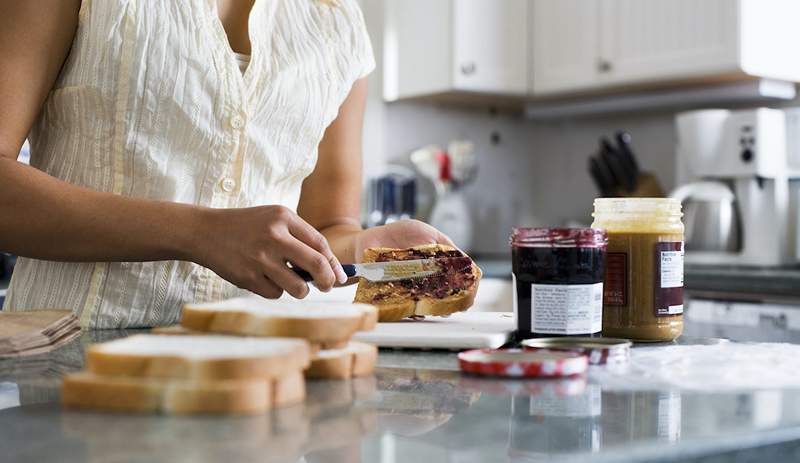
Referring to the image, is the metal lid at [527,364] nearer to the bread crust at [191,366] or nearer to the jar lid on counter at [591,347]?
the jar lid on counter at [591,347]

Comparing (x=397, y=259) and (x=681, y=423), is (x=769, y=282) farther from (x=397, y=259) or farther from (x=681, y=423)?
(x=681, y=423)

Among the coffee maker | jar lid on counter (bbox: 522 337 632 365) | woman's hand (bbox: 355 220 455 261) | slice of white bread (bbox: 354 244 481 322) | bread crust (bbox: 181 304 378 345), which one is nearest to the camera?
bread crust (bbox: 181 304 378 345)

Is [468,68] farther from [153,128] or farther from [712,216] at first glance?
[153,128]

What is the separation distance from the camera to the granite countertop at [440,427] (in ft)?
1.87

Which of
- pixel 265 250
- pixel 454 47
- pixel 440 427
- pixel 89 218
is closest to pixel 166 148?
pixel 89 218

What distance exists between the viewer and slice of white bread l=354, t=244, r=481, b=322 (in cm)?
115

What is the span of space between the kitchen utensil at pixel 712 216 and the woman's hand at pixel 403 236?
5.93ft

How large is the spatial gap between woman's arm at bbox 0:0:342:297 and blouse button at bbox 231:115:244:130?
22 cm

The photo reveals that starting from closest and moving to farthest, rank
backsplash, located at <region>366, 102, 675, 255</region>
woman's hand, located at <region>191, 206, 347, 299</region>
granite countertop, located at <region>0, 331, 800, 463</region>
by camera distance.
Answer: granite countertop, located at <region>0, 331, 800, 463</region> < woman's hand, located at <region>191, 206, 347, 299</region> < backsplash, located at <region>366, 102, 675, 255</region>

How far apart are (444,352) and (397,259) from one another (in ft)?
0.80

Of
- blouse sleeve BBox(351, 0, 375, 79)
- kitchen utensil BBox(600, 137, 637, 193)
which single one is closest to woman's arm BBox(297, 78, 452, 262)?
blouse sleeve BBox(351, 0, 375, 79)

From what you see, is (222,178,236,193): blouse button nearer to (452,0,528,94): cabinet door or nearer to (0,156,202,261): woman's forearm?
(0,156,202,261): woman's forearm

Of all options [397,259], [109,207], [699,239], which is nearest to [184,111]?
[109,207]

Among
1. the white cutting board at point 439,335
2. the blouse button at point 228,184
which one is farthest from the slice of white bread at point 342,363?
the blouse button at point 228,184
